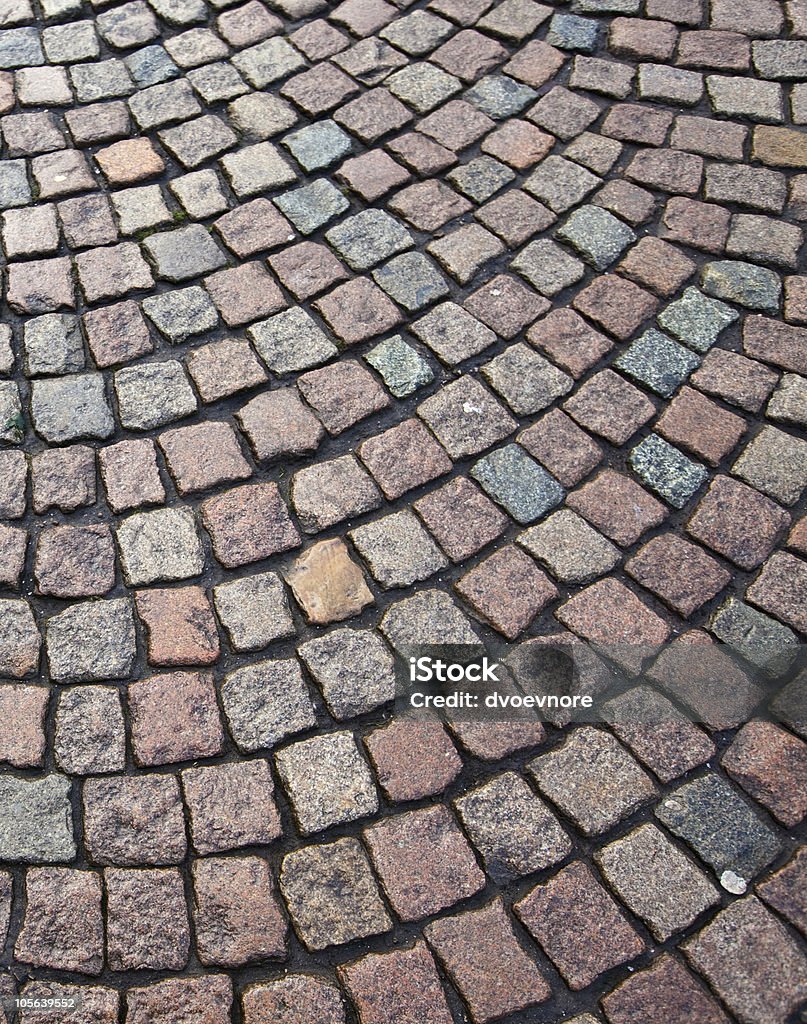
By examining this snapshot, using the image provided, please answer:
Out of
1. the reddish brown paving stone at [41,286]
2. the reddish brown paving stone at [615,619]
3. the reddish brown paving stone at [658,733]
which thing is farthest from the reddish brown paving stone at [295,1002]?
the reddish brown paving stone at [41,286]

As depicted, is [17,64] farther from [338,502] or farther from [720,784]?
[720,784]

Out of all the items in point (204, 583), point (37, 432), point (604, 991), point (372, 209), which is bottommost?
point (604, 991)

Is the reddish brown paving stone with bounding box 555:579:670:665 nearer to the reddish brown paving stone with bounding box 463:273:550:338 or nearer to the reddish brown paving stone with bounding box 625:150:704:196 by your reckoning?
the reddish brown paving stone with bounding box 463:273:550:338

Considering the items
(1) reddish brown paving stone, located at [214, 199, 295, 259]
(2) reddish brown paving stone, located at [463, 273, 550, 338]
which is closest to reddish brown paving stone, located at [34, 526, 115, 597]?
(1) reddish brown paving stone, located at [214, 199, 295, 259]

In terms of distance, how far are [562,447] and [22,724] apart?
5.70ft

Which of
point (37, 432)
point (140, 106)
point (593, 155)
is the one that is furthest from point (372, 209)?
point (37, 432)

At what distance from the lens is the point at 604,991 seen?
219 cm

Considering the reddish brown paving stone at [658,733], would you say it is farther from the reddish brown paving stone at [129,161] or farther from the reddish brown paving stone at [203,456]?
the reddish brown paving stone at [129,161]

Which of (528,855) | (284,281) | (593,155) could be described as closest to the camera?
(528,855)

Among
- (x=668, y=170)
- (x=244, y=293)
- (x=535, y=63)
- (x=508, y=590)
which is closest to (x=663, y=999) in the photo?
(x=508, y=590)

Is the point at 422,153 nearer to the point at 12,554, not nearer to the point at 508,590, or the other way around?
the point at 508,590

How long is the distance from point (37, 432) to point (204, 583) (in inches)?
31.1

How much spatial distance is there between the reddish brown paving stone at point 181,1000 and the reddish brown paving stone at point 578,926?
2.33ft

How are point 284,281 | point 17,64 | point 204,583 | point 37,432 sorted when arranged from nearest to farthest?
point 204,583 < point 37,432 < point 284,281 < point 17,64
